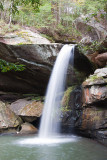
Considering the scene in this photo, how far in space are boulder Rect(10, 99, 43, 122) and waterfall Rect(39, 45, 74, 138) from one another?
510mm

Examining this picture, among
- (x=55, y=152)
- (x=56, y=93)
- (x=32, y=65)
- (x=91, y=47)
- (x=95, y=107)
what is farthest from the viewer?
(x=32, y=65)

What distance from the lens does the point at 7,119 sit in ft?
34.4

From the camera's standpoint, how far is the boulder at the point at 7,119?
10089mm

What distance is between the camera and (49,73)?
11398 mm

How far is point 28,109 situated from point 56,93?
88.5 inches

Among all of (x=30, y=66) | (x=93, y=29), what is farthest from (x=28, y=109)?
(x=93, y=29)

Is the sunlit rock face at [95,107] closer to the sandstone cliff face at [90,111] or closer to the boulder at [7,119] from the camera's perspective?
the sandstone cliff face at [90,111]

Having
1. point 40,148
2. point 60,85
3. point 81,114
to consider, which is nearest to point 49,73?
point 60,85

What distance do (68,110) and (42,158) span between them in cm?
453

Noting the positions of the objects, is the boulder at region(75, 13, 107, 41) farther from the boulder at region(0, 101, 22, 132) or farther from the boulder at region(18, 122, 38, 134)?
the boulder at region(0, 101, 22, 132)

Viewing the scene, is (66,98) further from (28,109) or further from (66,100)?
(28,109)

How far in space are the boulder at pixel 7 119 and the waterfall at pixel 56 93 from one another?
5.78 ft

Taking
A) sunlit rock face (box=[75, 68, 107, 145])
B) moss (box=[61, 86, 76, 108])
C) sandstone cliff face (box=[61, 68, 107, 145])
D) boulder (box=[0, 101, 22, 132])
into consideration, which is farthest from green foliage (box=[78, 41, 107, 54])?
boulder (box=[0, 101, 22, 132])

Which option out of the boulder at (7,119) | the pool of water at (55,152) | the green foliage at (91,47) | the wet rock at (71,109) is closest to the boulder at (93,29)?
the green foliage at (91,47)
